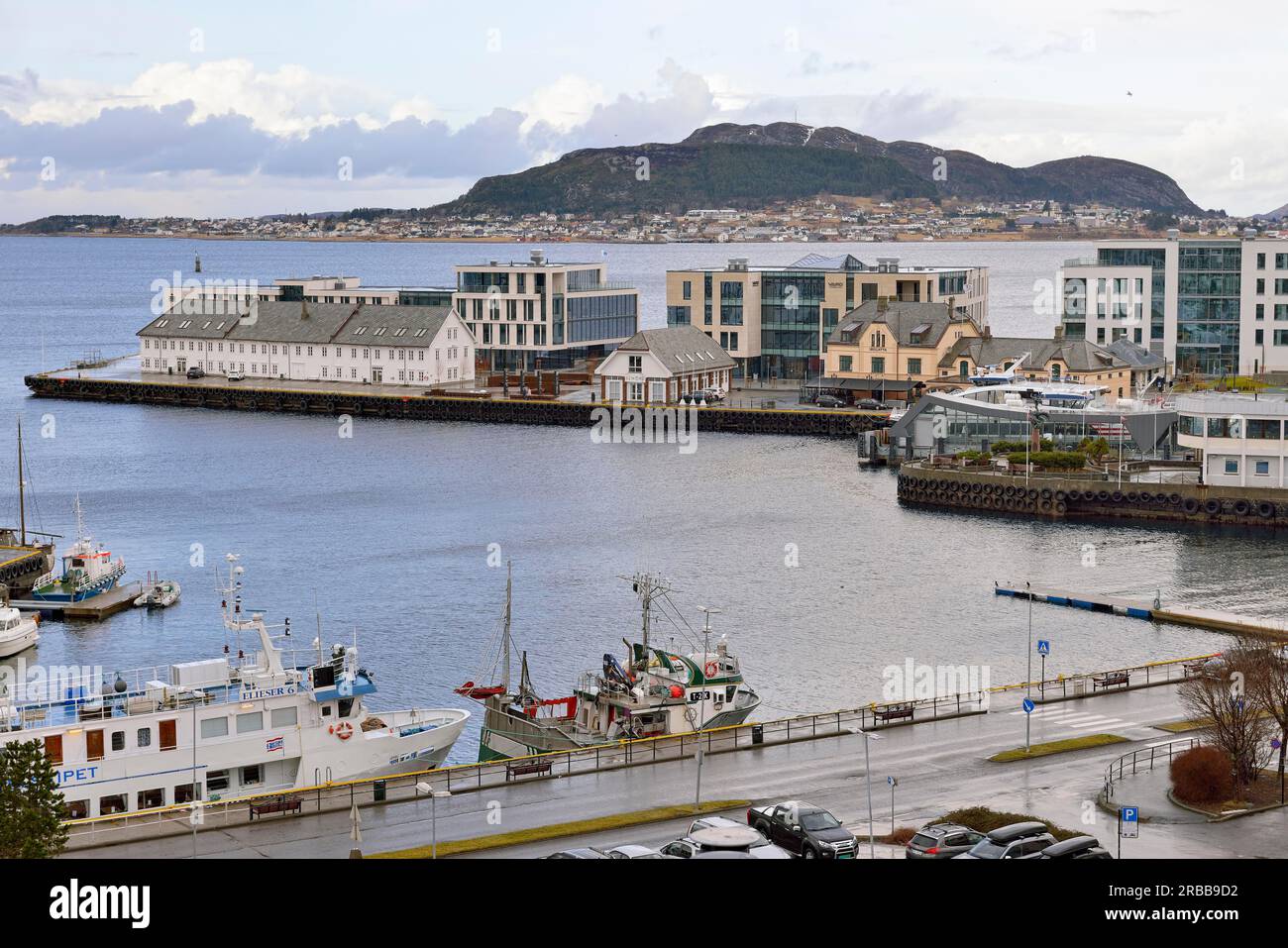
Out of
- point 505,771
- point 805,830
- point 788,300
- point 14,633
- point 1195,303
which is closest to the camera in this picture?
point 805,830

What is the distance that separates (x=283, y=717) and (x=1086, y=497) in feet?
157

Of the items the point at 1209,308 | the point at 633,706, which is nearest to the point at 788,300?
the point at 1209,308

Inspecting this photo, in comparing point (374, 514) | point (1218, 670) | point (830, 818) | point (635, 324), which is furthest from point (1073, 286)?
point (830, 818)

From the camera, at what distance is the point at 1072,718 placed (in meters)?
38.1

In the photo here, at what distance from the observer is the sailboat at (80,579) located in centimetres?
5784

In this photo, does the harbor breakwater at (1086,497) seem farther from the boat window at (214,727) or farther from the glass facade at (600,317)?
the boat window at (214,727)

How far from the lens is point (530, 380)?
4510 inches

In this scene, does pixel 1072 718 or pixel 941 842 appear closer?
pixel 941 842

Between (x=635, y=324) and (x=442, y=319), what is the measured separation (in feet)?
51.0

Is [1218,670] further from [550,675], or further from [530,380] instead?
[530,380]

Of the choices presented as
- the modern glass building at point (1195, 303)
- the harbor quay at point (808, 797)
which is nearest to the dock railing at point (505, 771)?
the harbor quay at point (808, 797)

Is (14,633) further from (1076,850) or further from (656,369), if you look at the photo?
(656,369)

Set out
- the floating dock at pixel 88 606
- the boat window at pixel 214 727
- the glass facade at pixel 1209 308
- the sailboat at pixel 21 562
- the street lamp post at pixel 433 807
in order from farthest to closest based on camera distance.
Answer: the glass facade at pixel 1209 308 → the sailboat at pixel 21 562 → the floating dock at pixel 88 606 → the boat window at pixel 214 727 → the street lamp post at pixel 433 807

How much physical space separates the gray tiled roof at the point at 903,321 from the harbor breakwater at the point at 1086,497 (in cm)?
2482
